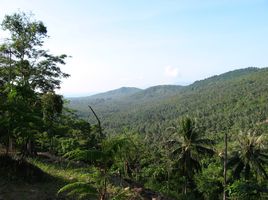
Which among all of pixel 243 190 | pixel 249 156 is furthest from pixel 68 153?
Result: pixel 249 156

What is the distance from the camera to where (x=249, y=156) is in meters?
35.7

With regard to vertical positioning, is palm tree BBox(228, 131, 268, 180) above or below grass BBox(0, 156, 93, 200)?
below

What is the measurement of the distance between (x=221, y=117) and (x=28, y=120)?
601ft

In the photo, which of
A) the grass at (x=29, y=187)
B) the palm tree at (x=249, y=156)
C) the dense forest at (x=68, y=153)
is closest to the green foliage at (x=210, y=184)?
the dense forest at (x=68, y=153)

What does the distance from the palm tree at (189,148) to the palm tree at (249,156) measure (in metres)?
3.25

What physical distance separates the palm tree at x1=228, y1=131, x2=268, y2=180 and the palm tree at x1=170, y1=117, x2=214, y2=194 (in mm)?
3248

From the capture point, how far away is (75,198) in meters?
13.3

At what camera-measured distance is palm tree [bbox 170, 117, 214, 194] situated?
34656 mm

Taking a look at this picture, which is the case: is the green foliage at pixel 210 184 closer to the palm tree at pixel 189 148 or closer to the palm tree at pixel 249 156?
the palm tree at pixel 189 148

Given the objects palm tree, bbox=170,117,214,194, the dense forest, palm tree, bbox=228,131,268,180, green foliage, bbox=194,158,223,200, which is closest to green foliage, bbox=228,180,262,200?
→ the dense forest

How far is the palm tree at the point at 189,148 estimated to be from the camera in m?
34.7

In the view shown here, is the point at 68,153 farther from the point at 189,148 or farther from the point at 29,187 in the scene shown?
the point at 189,148

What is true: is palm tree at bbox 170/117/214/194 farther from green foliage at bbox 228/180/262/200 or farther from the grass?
the grass

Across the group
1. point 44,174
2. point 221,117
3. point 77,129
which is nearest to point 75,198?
point 44,174
